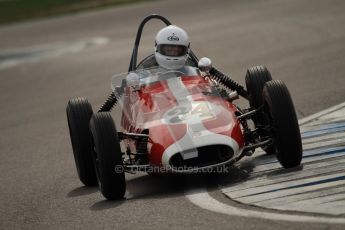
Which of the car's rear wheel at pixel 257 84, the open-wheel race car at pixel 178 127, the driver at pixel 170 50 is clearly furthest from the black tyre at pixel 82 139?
the car's rear wheel at pixel 257 84

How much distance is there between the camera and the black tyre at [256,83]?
9633mm

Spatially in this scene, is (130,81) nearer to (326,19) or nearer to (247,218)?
(247,218)

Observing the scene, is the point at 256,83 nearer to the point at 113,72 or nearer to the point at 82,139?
the point at 82,139

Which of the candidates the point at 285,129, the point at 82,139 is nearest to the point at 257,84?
the point at 285,129

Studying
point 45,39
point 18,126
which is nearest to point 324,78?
point 18,126

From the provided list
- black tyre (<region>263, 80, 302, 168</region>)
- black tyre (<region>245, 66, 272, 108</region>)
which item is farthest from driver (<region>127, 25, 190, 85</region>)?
black tyre (<region>263, 80, 302, 168</region>)

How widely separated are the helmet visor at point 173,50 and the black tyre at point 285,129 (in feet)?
5.37

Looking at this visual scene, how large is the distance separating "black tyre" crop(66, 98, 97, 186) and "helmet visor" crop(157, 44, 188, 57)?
1.07 metres

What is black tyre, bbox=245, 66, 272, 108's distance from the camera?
963 cm

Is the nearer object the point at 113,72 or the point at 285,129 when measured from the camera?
the point at 285,129

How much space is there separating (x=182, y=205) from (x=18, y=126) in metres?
7.50

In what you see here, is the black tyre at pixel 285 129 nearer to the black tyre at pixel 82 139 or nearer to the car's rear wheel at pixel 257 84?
the car's rear wheel at pixel 257 84

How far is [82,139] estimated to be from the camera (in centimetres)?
929

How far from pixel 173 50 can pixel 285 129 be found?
→ 206cm
